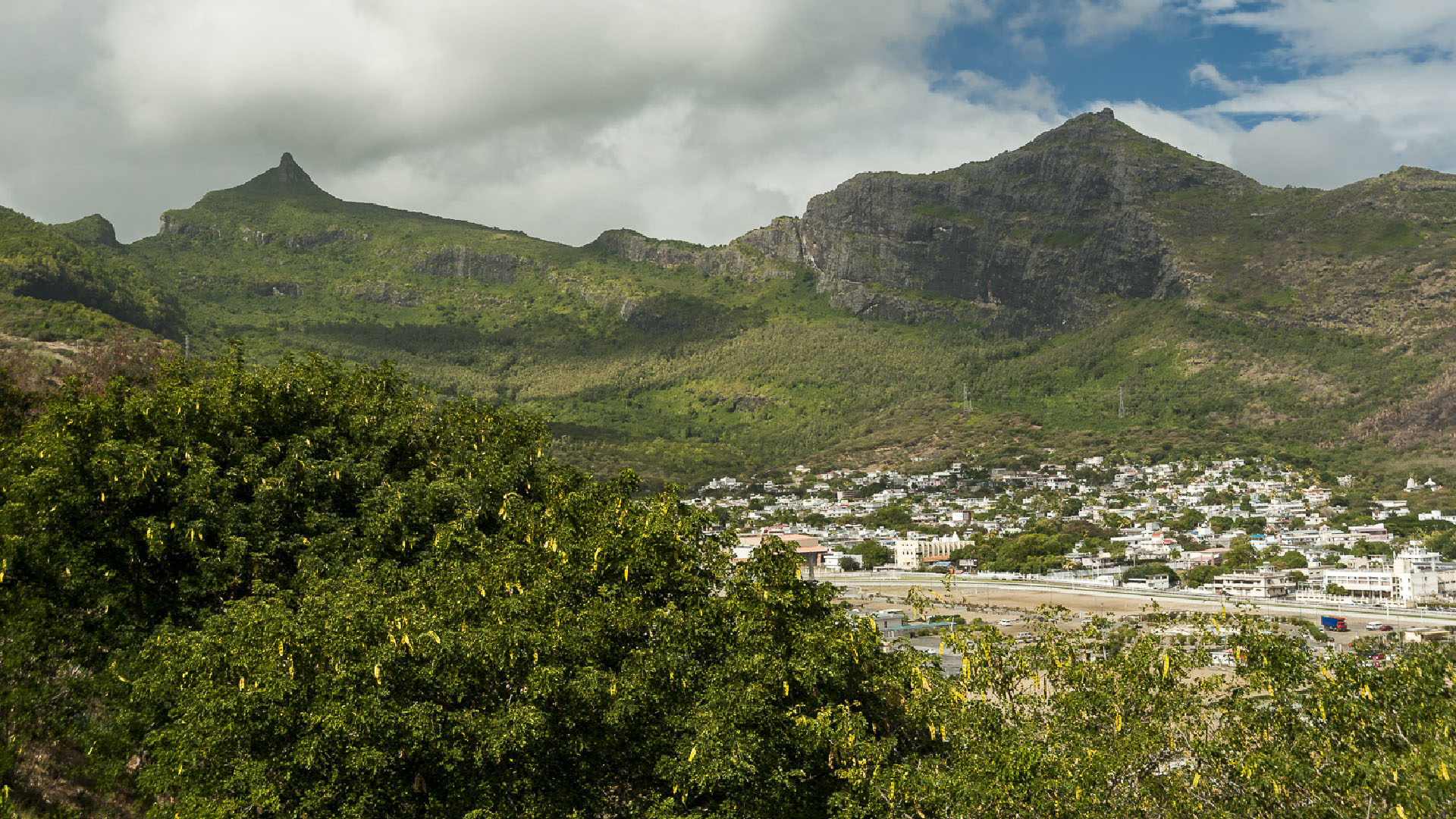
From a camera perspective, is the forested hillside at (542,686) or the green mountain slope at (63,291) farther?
the green mountain slope at (63,291)

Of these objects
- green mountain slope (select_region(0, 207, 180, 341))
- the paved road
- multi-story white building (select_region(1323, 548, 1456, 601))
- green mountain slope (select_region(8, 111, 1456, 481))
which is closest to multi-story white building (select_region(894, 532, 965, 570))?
the paved road

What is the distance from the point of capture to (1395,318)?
159625mm

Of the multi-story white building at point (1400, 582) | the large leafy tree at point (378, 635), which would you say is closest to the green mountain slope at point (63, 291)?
the large leafy tree at point (378, 635)

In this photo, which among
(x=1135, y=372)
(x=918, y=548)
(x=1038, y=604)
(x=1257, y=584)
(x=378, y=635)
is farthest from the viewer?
(x=1135, y=372)

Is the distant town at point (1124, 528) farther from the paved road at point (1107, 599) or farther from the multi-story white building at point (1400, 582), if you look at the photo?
the paved road at point (1107, 599)

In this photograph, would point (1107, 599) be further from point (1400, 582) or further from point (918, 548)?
point (918, 548)

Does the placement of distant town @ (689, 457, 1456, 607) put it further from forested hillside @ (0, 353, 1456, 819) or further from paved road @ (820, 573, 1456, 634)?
forested hillside @ (0, 353, 1456, 819)

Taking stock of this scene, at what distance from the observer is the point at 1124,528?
371 feet

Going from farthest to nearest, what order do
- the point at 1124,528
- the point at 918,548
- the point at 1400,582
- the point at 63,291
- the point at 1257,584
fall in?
the point at 1124,528 < the point at 918,548 < the point at 63,291 < the point at 1257,584 < the point at 1400,582

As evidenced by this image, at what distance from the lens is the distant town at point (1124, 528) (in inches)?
3280

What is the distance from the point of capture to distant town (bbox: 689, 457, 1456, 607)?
83.3 metres

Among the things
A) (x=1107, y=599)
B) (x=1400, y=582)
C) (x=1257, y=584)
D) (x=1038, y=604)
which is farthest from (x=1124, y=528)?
(x=1038, y=604)

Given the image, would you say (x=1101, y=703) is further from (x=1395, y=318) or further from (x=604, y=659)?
(x=1395, y=318)

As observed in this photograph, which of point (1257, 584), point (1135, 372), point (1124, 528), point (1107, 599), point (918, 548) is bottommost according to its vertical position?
point (918, 548)
